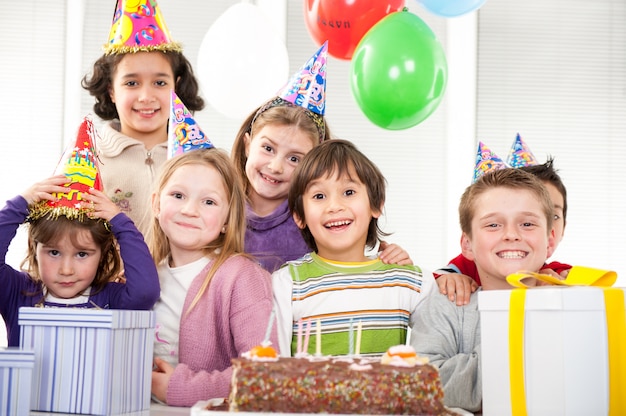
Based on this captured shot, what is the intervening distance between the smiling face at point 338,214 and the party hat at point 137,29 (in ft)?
2.70

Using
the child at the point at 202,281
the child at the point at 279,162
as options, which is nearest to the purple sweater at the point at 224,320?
the child at the point at 202,281

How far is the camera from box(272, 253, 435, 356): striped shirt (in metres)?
1.52

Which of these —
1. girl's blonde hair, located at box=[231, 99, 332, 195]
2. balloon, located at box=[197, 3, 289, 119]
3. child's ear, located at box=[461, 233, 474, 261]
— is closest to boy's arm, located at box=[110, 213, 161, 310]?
girl's blonde hair, located at box=[231, 99, 332, 195]

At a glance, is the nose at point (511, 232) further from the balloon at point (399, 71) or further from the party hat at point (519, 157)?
the balloon at point (399, 71)

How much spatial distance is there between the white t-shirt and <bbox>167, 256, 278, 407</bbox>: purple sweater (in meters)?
0.04

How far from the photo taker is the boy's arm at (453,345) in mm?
1361

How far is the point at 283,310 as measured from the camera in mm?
1533

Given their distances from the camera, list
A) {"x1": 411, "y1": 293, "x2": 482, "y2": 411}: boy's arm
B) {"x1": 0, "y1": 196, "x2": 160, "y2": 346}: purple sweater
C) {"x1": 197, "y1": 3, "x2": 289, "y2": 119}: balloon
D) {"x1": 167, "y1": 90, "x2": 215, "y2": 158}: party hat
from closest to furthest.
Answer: {"x1": 411, "y1": 293, "x2": 482, "y2": 411}: boy's arm → {"x1": 0, "y1": 196, "x2": 160, "y2": 346}: purple sweater → {"x1": 167, "y1": 90, "x2": 215, "y2": 158}: party hat → {"x1": 197, "y1": 3, "x2": 289, "y2": 119}: balloon

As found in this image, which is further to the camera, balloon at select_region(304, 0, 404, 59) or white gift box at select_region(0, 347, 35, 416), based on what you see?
balloon at select_region(304, 0, 404, 59)

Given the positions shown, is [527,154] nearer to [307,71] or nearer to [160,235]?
[307,71]

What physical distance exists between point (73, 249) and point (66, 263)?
3 centimetres

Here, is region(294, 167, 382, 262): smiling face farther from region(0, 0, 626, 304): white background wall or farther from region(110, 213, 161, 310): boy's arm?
region(0, 0, 626, 304): white background wall

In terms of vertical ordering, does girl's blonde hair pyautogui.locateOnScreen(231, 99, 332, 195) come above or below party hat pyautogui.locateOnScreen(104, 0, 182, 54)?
below

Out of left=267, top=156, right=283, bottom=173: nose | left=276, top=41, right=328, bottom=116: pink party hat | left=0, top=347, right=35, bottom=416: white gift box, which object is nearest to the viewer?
left=0, top=347, right=35, bottom=416: white gift box
